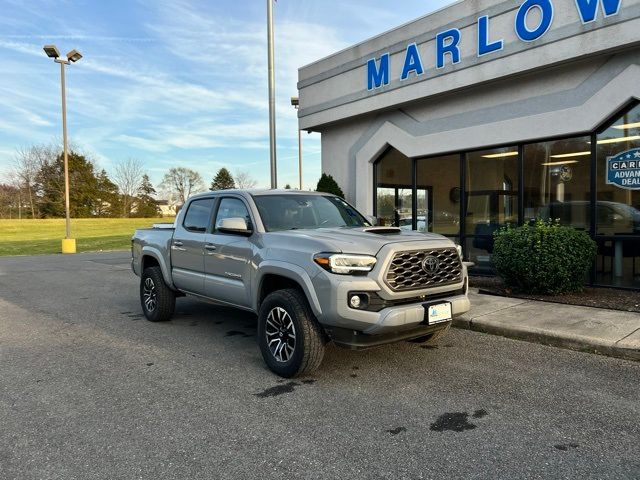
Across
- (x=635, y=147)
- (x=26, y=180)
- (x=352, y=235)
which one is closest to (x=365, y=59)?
(x=635, y=147)

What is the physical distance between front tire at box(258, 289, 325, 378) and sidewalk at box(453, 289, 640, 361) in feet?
9.06

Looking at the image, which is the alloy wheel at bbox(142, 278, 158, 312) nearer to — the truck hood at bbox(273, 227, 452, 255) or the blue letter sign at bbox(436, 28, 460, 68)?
the truck hood at bbox(273, 227, 452, 255)

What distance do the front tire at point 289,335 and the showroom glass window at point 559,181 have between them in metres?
6.23

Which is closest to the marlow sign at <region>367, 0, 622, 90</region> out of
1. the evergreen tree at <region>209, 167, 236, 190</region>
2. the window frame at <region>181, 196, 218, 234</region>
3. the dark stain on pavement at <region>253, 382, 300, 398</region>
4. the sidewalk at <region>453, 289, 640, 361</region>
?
the sidewalk at <region>453, 289, 640, 361</region>

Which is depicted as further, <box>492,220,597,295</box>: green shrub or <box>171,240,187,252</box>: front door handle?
<box>492,220,597,295</box>: green shrub

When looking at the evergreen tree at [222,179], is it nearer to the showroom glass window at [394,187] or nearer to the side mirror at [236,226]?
the showroom glass window at [394,187]

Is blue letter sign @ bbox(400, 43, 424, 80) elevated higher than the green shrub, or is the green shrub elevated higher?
blue letter sign @ bbox(400, 43, 424, 80)

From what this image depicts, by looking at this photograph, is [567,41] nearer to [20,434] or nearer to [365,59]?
[365,59]

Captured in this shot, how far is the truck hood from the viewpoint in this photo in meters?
4.15

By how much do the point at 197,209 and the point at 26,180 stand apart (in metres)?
71.7

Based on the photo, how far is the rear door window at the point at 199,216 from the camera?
6020mm

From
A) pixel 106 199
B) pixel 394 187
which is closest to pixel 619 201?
pixel 394 187

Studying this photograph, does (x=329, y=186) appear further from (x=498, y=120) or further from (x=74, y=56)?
(x=74, y=56)

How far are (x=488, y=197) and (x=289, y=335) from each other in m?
7.41
